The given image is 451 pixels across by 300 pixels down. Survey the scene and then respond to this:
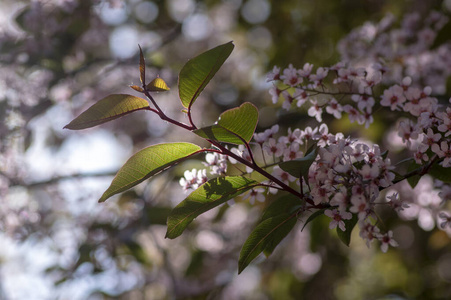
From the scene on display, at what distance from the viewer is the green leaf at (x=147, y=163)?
2.80ft

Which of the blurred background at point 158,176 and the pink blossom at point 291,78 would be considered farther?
the blurred background at point 158,176

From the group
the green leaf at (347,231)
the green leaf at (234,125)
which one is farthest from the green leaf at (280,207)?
the green leaf at (234,125)

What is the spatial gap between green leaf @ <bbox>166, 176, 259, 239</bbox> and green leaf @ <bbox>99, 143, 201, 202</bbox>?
3.3 inches

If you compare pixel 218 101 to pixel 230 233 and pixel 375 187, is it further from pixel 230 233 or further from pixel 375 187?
pixel 375 187

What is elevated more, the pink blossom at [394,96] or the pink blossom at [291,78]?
the pink blossom at [291,78]

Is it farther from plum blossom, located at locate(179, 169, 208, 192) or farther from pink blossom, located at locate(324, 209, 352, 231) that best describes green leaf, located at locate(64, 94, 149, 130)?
pink blossom, located at locate(324, 209, 352, 231)

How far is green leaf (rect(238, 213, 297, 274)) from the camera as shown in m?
0.92

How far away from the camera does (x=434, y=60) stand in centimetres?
215

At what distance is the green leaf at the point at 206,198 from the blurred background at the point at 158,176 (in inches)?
39.8

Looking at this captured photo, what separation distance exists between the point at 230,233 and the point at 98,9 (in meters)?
2.06

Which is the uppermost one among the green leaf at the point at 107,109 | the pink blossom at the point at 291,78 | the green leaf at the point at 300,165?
the green leaf at the point at 107,109

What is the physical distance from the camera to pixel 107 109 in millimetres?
822

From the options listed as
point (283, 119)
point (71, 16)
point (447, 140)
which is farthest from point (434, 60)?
point (71, 16)

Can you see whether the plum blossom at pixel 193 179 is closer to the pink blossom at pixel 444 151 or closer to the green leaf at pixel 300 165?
the green leaf at pixel 300 165
